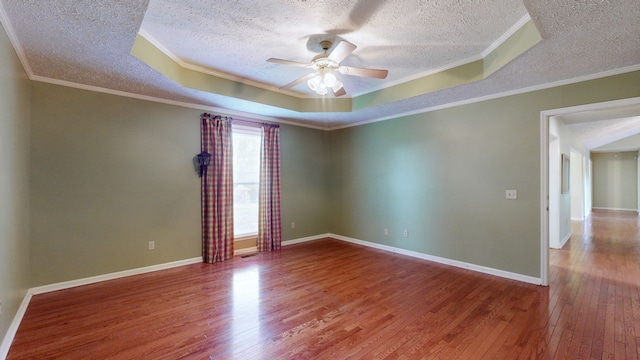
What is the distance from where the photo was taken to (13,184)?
7.78 feet

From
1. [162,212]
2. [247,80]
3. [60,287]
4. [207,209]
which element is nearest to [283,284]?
[207,209]

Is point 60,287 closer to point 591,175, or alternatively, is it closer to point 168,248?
point 168,248

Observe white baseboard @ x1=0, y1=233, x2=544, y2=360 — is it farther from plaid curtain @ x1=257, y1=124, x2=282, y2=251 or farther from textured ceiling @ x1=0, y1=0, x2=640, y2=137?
textured ceiling @ x1=0, y1=0, x2=640, y2=137

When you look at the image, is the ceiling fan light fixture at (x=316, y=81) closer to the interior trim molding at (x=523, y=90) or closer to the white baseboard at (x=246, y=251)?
the interior trim molding at (x=523, y=90)

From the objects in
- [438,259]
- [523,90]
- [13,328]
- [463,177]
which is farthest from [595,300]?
[13,328]

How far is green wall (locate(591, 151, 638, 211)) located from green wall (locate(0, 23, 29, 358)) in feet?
52.7

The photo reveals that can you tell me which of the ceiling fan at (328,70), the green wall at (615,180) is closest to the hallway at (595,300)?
the ceiling fan at (328,70)

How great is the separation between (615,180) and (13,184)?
16.3 meters

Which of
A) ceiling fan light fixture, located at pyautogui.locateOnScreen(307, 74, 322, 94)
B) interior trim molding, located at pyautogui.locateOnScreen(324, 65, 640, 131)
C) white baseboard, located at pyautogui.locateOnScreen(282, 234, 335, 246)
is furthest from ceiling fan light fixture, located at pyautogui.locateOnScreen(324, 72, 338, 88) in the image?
white baseboard, located at pyautogui.locateOnScreen(282, 234, 335, 246)

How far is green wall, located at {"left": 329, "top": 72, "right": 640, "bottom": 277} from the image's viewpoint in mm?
3340

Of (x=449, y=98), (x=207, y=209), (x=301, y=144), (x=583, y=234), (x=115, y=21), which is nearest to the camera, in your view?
(x=115, y=21)

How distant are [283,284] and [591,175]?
13.7 meters

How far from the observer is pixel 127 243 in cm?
359

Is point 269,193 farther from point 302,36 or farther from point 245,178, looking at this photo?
point 302,36
